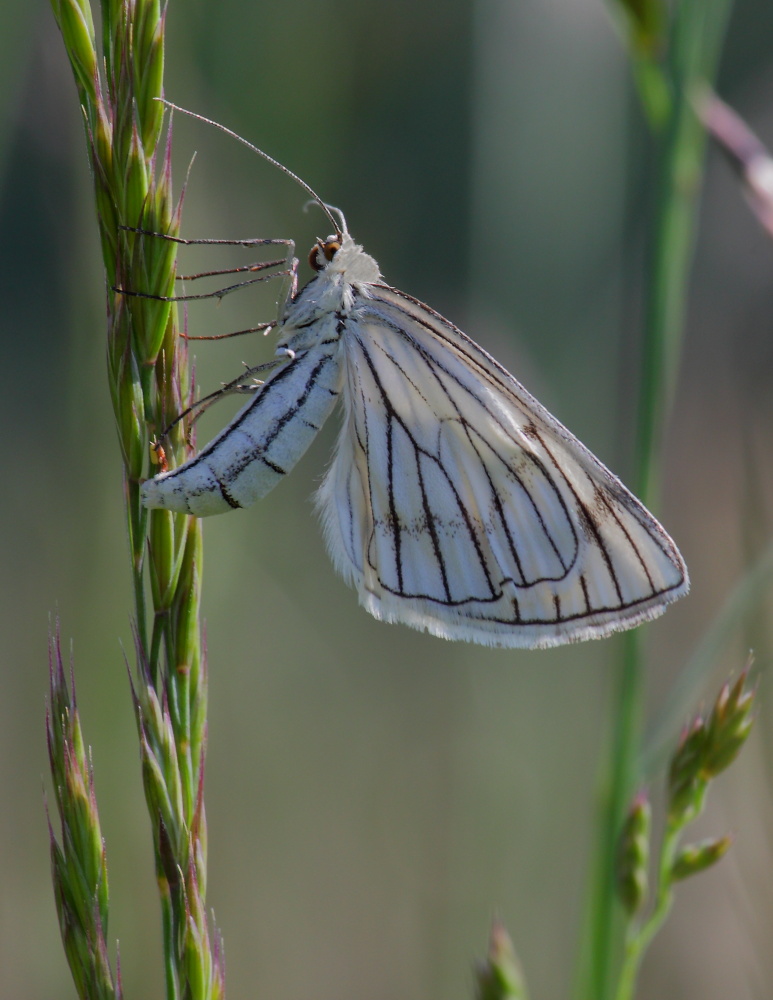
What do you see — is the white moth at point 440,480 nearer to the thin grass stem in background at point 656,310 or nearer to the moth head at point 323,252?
the moth head at point 323,252

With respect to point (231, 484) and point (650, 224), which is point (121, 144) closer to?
point (231, 484)

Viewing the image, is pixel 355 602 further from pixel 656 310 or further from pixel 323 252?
pixel 656 310

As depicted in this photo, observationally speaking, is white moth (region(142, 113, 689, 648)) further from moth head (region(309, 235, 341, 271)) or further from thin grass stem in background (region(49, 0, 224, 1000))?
thin grass stem in background (region(49, 0, 224, 1000))

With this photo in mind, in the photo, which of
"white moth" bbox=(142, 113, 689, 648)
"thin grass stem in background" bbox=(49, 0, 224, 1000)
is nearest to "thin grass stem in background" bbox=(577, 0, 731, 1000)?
"white moth" bbox=(142, 113, 689, 648)

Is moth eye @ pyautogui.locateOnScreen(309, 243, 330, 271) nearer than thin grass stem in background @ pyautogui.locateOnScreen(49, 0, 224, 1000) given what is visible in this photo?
No

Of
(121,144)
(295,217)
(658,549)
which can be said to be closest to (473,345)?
(658,549)

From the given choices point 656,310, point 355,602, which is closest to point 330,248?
point 656,310

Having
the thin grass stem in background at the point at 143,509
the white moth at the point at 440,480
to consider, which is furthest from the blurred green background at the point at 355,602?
the thin grass stem in background at the point at 143,509
